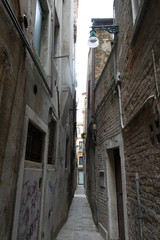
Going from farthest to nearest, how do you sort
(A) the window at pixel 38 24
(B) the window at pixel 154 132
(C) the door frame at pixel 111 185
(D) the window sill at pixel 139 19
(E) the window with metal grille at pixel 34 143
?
(C) the door frame at pixel 111 185 < (A) the window at pixel 38 24 < (E) the window with metal grille at pixel 34 143 < (D) the window sill at pixel 139 19 < (B) the window at pixel 154 132

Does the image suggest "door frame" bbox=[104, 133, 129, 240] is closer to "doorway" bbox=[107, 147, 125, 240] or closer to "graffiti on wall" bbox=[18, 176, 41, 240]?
"doorway" bbox=[107, 147, 125, 240]

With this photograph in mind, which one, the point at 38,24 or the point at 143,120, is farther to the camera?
the point at 38,24

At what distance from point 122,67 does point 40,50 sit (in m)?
2.00

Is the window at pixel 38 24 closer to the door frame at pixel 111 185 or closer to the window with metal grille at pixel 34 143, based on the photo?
the window with metal grille at pixel 34 143

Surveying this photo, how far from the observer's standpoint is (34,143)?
342 centimetres

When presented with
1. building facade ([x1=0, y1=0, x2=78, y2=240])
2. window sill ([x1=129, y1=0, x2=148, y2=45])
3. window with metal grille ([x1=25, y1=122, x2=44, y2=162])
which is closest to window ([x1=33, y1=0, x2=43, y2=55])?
building facade ([x1=0, y1=0, x2=78, y2=240])

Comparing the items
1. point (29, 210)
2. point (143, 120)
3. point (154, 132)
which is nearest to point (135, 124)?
point (143, 120)

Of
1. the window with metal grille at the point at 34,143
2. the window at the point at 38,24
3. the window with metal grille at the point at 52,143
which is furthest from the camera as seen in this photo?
the window with metal grille at the point at 52,143

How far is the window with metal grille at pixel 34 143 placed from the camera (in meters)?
3.12

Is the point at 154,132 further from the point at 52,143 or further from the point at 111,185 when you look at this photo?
the point at 52,143

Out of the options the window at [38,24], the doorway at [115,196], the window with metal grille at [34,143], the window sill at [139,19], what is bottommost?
the doorway at [115,196]

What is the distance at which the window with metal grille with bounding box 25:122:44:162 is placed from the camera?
3.12 meters

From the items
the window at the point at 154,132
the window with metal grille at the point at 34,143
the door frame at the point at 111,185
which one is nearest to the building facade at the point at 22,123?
the window with metal grille at the point at 34,143

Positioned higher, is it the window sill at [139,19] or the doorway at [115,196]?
the window sill at [139,19]
